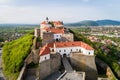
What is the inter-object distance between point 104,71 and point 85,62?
4.91 m

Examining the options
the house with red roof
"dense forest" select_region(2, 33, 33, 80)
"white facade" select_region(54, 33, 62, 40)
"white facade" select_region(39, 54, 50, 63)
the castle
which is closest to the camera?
"white facade" select_region(39, 54, 50, 63)

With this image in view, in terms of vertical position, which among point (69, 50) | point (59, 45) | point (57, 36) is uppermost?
point (57, 36)

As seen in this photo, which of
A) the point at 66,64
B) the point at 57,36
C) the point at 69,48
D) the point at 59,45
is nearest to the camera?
the point at 66,64

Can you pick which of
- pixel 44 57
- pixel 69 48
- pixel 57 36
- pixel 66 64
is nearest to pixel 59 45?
pixel 69 48

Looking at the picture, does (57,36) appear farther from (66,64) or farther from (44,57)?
(44,57)

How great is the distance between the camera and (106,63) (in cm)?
3991

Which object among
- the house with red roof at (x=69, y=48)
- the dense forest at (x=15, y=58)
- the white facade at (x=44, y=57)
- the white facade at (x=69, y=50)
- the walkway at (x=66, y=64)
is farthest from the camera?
the white facade at (x=69, y=50)

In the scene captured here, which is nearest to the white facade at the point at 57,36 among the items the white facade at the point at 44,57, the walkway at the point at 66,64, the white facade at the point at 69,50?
the white facade at the point at 69,50

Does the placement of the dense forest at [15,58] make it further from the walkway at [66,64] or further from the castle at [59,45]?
the walkway at [66,64]

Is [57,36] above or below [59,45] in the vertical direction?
above

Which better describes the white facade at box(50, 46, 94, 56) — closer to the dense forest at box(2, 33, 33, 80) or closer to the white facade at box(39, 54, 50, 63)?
the white facade at box(39, 54, 50, 63)

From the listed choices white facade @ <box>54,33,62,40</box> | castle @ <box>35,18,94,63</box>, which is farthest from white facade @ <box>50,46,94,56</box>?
white facade @ <box>54,33,62,40</box>

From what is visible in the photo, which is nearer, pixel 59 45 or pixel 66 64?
pixel 66 64

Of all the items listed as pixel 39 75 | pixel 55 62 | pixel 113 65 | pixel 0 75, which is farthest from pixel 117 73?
pixel 0 75
